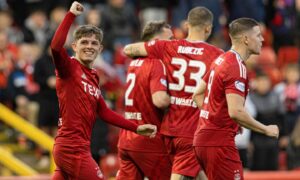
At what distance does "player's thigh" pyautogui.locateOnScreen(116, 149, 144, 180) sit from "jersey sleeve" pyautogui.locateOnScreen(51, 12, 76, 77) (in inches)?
89.8

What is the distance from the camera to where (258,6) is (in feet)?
65.8

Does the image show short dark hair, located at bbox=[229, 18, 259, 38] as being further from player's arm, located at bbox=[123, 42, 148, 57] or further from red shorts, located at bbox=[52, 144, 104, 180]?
red shorts, located at bbox=[52, 144, 104, 180]

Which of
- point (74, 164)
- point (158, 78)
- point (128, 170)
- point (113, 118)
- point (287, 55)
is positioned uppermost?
point (287, 55)

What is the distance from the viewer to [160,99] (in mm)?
11312

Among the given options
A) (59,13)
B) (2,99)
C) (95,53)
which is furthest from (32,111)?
(95,53)

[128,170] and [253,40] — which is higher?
[253,40]

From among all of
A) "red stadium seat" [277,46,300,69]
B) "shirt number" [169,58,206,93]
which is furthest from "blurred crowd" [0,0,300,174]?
"shirt number" [169,58,206,93]

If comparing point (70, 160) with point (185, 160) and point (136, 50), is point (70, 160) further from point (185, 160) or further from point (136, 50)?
point (136, 50)

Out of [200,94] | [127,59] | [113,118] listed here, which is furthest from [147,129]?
[127,59]

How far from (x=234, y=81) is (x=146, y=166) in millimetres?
2236

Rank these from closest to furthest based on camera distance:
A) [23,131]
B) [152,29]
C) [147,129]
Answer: [147,129] → [152,29] → [23,131]

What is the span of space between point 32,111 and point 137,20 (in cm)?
366

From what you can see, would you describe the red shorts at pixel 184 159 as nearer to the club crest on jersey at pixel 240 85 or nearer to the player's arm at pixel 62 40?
the club crest on jersey at pixel 240 85

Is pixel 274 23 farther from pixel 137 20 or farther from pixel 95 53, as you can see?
pixel 95 53
